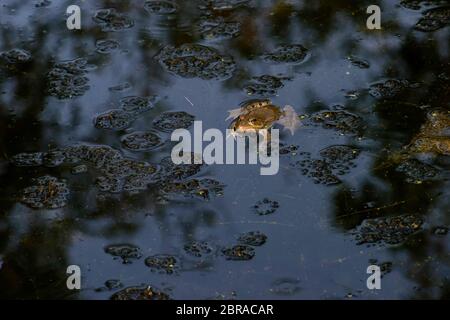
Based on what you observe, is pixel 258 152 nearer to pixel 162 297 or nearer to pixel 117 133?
pixel 117 133

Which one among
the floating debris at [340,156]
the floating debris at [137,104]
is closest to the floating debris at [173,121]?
the floating debris at [137,104]

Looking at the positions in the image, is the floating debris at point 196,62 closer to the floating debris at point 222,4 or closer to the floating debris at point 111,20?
the floating debris at point 111,20

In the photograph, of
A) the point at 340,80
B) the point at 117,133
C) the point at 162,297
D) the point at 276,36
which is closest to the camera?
the point at 162,297

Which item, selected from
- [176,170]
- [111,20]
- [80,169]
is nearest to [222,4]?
[111,20]

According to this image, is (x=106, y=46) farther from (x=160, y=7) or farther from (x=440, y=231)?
(x=440, y=231)

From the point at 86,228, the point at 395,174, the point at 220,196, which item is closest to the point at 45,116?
the point at 86,228

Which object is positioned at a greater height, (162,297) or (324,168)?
(324,168)
